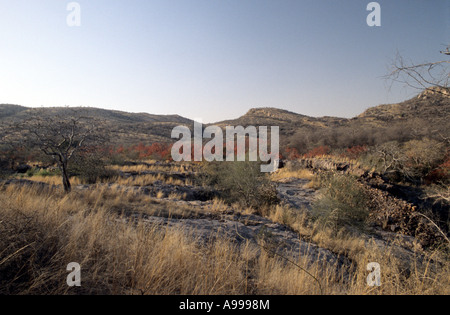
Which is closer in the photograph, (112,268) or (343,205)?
(112,268)

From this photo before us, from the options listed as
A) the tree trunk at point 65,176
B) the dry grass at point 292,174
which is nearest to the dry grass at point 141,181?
the tree trunk at point 65,176

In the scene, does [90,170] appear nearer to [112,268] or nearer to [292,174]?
[112,268]

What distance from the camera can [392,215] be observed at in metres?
6.48

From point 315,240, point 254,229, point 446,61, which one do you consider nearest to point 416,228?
point 315,240

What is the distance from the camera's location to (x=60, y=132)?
18.5ft

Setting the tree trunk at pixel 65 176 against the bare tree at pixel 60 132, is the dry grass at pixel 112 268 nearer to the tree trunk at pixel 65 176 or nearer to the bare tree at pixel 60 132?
the bare tree at pixel 60 132

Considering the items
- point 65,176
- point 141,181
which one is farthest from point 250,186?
point 65,176

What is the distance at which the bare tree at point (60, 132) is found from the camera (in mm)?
5254

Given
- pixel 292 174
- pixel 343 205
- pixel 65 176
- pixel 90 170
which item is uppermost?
pixel 65 176

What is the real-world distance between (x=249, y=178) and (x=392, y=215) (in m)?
4.86

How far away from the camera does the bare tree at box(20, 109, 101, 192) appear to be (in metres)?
5.25

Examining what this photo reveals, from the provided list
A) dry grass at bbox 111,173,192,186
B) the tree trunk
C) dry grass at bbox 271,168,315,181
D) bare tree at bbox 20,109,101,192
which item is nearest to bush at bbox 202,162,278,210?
dry grass at bbox 111,173,192,186
